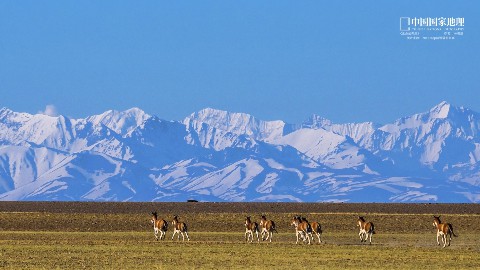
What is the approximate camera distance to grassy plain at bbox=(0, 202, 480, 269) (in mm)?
46312

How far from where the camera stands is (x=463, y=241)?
65.2 m

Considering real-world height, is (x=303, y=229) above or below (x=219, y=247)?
above

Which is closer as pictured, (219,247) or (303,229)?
(219,247)

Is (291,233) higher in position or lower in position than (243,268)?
higher

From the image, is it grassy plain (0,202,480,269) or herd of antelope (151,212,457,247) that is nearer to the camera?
grassy plain (0,202,480,269)

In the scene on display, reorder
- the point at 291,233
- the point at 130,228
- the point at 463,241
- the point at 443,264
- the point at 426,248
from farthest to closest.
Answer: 1. the point at 130,228
2. the point at 291,233
3. the point at 463,241
4. the point at 426,248
5. the point at 443,264

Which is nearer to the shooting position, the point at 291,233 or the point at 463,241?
the point at 463,241

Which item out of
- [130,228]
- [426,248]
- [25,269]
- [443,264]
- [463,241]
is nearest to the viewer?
[25,269]

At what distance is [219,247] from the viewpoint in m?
56.5

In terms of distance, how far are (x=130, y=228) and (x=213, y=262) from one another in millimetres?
33683

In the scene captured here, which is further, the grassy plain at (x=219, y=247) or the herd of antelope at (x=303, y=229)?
the herd of antelope at (x=303, y=229)

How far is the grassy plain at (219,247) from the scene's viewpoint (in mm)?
46312

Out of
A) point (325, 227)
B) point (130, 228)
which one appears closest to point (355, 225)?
point (325, 227)

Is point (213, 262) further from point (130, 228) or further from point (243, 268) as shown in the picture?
point (130, 228)
